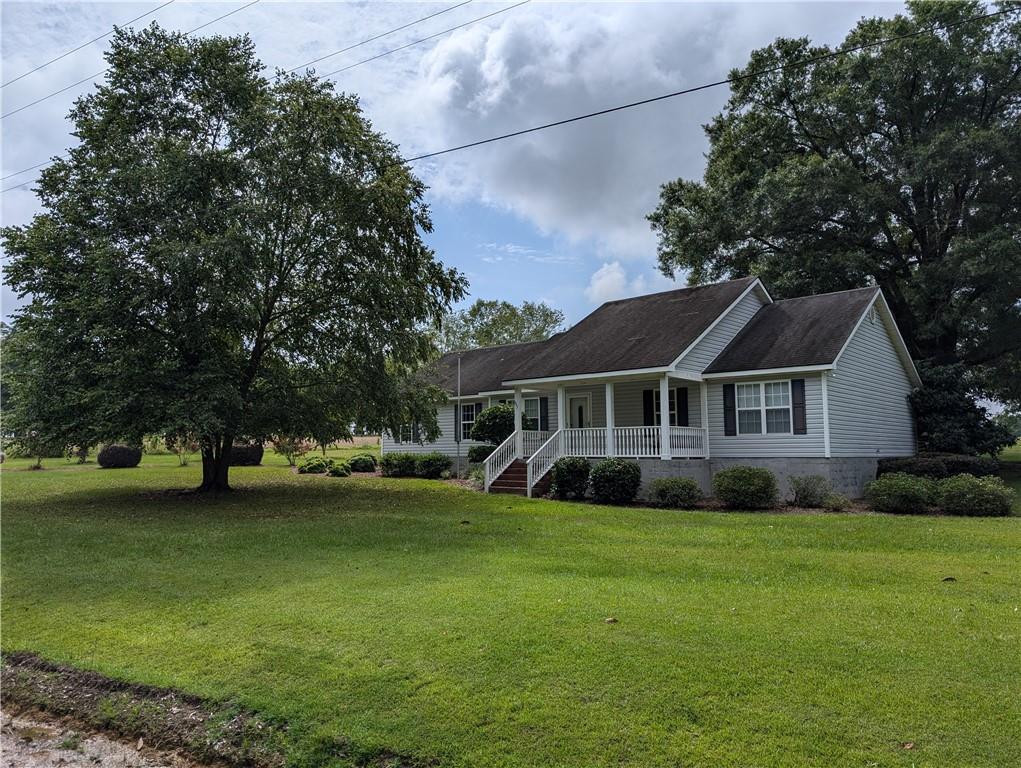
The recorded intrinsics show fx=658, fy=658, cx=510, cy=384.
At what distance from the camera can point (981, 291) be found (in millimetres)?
24578

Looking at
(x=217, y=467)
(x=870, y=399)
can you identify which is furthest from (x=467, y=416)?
(x=870, y=399)

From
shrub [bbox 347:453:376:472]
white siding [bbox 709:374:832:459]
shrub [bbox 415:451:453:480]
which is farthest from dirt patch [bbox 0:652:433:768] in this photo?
shrub [bbox 347:453:376:472]

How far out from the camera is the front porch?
18.6 meters

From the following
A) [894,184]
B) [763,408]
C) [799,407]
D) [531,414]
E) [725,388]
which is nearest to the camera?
[799,407]

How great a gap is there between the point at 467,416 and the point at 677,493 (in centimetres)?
1375

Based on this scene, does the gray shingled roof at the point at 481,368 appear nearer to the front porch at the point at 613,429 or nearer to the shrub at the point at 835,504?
the front porch at the point at 613,429

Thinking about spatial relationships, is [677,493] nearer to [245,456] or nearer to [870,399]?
[870,399]

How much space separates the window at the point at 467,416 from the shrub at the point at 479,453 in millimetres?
2174

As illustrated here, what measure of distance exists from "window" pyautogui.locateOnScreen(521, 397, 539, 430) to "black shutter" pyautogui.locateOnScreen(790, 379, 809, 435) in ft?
30.6

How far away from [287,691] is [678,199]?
1232 inches

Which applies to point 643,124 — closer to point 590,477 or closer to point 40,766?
point 590,477

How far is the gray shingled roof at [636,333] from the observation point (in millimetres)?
19125

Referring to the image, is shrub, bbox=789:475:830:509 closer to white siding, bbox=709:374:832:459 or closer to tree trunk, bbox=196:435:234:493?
white siding, bbox=709:374:832:459

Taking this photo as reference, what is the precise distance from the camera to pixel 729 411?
19.1 meters
